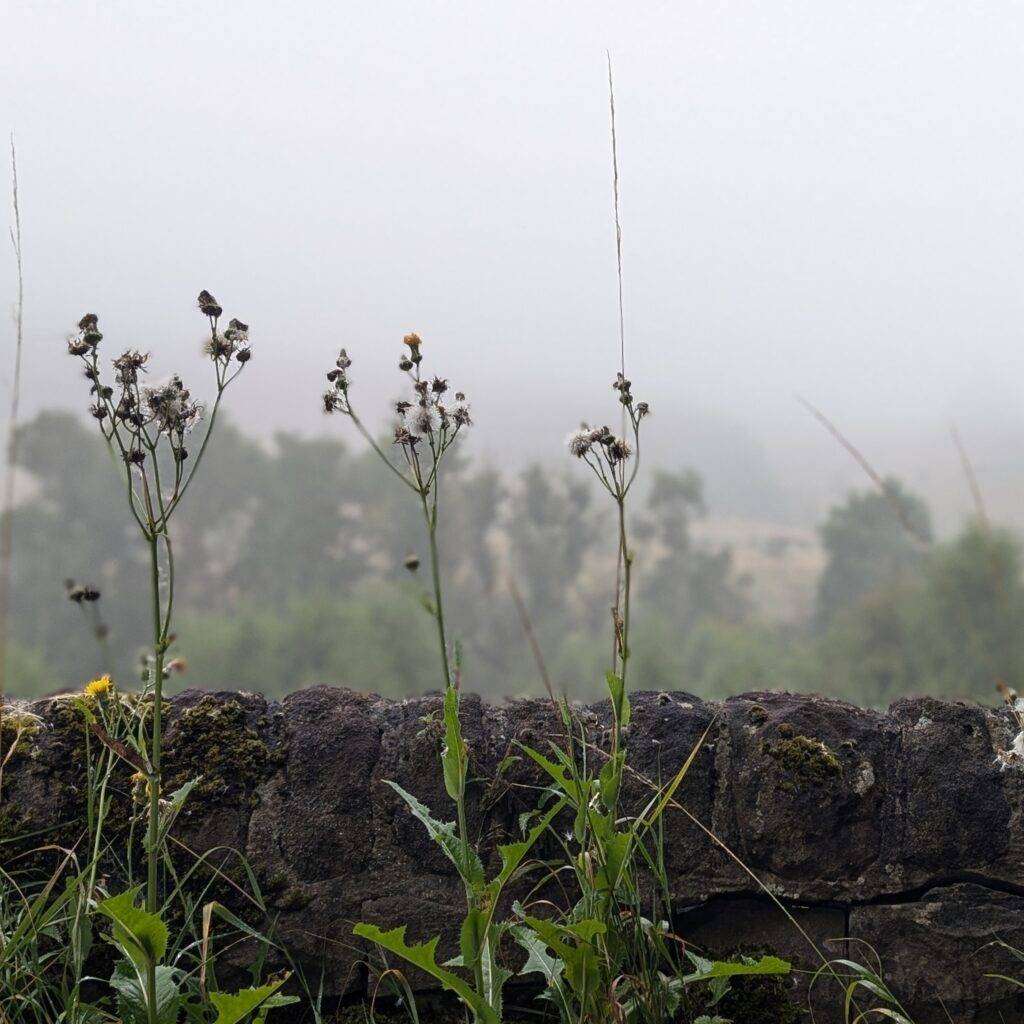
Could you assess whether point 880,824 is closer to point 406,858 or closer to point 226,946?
point 406,858

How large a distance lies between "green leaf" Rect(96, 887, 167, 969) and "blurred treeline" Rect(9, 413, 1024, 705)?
3218cm

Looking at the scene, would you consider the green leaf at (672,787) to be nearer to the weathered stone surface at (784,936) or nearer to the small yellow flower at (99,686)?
the weathered stone surface at (784,936)

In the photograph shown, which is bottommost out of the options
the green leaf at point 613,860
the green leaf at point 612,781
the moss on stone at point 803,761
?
the green leaf at point 613,860

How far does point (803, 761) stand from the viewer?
259 cm

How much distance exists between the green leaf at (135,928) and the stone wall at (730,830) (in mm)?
557

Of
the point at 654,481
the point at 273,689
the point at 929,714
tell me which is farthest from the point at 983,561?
the point at 929,714

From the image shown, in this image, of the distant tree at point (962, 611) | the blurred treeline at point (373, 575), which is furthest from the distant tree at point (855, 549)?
the distant tree at point (962, 611)

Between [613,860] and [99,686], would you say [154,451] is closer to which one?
[99,686]

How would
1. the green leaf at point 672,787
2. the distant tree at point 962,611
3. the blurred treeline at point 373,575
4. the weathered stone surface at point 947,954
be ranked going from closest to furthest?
1. the green leaf at point 672,787
2. the weathered stone surface at point 947,954
3. the distant tree at point 962,611
4. the blurred treeline at point 373,575

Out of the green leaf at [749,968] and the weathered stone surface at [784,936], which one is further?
the weathered stone surface at [784,936]

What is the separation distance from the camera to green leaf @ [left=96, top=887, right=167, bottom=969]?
1924 mm

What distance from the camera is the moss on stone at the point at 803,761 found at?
2.58 m

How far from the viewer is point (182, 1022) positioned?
238 cm

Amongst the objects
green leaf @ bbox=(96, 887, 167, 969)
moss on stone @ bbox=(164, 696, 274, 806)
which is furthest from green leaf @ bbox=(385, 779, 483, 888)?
moss on stone @ bbox=(164, 696, 274, 806)
